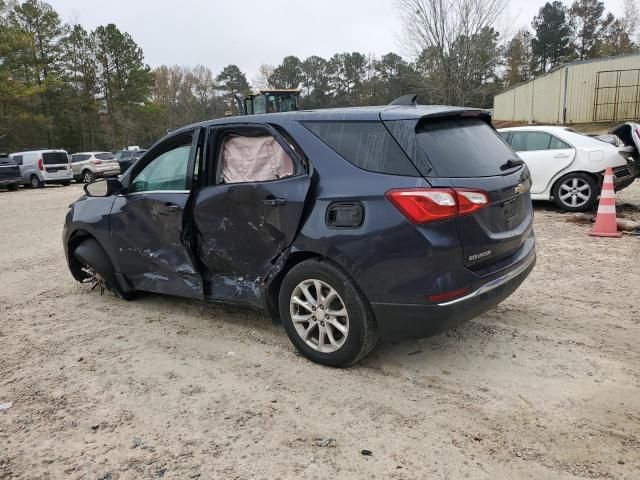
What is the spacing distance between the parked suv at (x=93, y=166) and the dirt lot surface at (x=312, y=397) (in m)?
22.3

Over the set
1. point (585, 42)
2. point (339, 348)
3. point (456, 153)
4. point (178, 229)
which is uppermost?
point (585, 42)

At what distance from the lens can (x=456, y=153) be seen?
10.6 ft

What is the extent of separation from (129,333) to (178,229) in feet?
3.27

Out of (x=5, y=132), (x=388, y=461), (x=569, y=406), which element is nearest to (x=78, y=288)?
(x=388, y=461)

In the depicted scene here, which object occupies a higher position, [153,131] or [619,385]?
[153,131]

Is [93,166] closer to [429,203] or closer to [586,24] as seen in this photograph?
[429,203]

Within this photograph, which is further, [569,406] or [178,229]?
[178,229]

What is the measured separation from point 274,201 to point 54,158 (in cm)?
2254

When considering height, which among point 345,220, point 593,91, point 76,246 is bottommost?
point 76,246

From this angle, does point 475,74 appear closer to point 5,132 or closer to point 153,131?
point 5,132

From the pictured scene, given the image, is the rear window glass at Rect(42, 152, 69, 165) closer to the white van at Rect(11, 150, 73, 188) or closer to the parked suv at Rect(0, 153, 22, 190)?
the white van at Rect(11, 150, 73, 188)

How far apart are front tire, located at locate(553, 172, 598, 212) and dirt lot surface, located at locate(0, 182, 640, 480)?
4130 millimetres

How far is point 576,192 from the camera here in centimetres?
880

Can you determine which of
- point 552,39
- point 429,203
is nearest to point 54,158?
point 429,203
